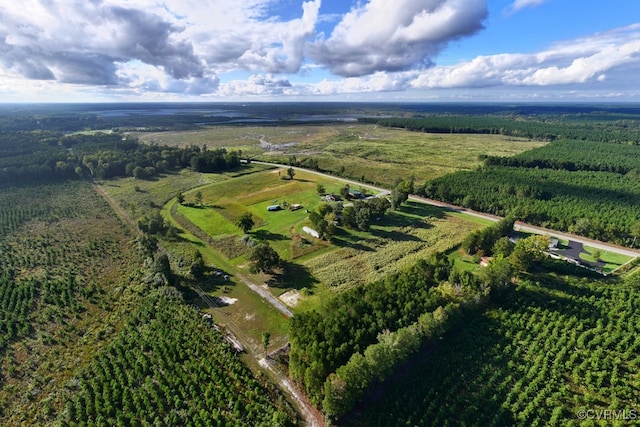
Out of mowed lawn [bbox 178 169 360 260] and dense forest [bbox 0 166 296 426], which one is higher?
mowed lawn [bbox 178 169 360 260]

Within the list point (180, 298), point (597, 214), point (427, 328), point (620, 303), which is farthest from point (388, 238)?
point (597, 214)

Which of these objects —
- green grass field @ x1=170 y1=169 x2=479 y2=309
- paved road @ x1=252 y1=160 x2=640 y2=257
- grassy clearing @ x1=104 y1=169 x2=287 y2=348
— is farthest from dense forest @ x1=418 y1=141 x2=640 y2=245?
grassy clearing @ x1=104 y1=169 x2=287 y2=348

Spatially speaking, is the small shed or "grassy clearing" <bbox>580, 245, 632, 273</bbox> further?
the small shed

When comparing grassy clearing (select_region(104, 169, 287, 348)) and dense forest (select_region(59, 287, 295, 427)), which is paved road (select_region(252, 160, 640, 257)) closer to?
grassy clearing (select_region(104, 169, 287, 348))

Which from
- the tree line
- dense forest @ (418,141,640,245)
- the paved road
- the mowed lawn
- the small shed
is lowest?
the paved road

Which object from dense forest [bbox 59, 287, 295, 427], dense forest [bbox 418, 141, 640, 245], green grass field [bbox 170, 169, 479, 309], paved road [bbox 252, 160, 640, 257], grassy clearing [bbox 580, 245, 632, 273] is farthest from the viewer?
dense forest [bbox 418, 141, 640, 245]

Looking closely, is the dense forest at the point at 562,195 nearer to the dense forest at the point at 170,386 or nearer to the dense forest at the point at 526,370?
the dense forest at the point at 526,370

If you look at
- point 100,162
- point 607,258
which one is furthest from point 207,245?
point 100,162

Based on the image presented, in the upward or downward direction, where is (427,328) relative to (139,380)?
upward

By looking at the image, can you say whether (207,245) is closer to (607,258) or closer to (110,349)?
(110,349)

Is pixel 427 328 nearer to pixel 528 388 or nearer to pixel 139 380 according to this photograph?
pixel 528 388

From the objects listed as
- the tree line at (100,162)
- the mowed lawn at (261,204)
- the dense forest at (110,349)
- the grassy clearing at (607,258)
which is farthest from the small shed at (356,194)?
the tree line at (100,162)
